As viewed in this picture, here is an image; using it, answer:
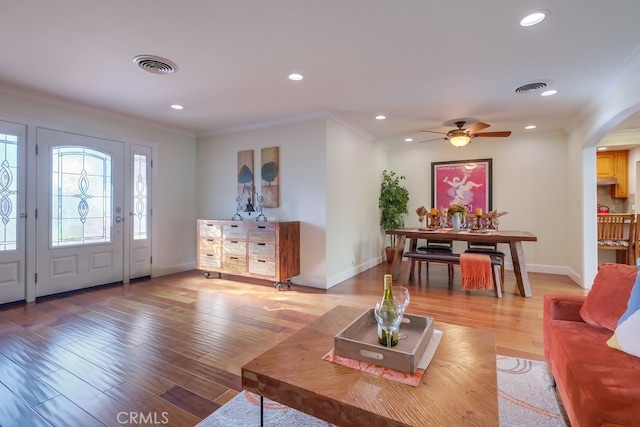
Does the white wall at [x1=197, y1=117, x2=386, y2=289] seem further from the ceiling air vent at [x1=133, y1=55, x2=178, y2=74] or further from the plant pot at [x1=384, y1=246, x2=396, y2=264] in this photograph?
the ceiling air vent at [x1=133, y1=55, x2=178, y2=74]

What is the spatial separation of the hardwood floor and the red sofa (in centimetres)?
65

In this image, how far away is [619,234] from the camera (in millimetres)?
4699

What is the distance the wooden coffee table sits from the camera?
97cm

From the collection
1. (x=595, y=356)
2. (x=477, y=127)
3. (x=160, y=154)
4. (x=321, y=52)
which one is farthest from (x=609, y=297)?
(x=160, y=154)

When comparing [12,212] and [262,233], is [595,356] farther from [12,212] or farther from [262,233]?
[12,212]

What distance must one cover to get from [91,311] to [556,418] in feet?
13.0

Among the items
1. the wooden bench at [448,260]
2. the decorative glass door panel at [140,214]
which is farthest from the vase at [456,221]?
the decorative glass door panel at [140,214]

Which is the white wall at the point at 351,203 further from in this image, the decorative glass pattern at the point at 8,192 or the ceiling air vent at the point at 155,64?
the decorative glass pattern at the point at 8,192

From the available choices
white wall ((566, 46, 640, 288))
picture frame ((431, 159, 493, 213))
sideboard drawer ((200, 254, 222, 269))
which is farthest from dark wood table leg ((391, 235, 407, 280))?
sideboard drawer ((200, 254, 222, 269))

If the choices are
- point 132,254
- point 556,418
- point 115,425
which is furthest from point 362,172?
A: point 115,425

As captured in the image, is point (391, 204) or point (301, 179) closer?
point (301, 179)

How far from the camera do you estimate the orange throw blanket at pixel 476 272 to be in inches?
144

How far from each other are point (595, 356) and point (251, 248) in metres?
3.66

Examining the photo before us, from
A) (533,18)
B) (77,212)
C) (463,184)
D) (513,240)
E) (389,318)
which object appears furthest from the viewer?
(463,184)
